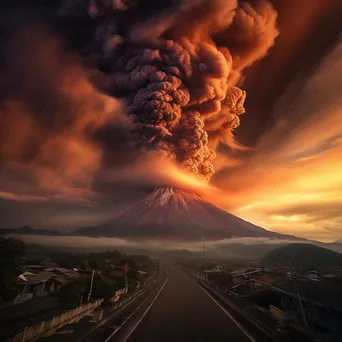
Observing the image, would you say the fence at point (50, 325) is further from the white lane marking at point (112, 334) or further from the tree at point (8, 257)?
the tree at point (8, 257)

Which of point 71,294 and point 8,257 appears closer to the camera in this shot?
point 8,257

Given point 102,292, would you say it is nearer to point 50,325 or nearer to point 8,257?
point 8,257

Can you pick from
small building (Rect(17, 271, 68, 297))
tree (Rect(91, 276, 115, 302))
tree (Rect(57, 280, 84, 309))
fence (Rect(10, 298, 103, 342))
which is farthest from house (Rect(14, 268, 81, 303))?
fence (Rect(10, 298, 103, 342))

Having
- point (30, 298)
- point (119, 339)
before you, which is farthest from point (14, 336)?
point (30, 298)

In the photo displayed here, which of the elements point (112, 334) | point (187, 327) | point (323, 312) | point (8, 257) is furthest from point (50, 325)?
point (323, 312)

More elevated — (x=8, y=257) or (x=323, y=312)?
(x=8, y=257)

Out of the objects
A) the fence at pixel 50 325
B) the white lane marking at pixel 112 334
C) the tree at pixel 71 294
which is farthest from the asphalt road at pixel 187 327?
the tree at pixel 71 294
